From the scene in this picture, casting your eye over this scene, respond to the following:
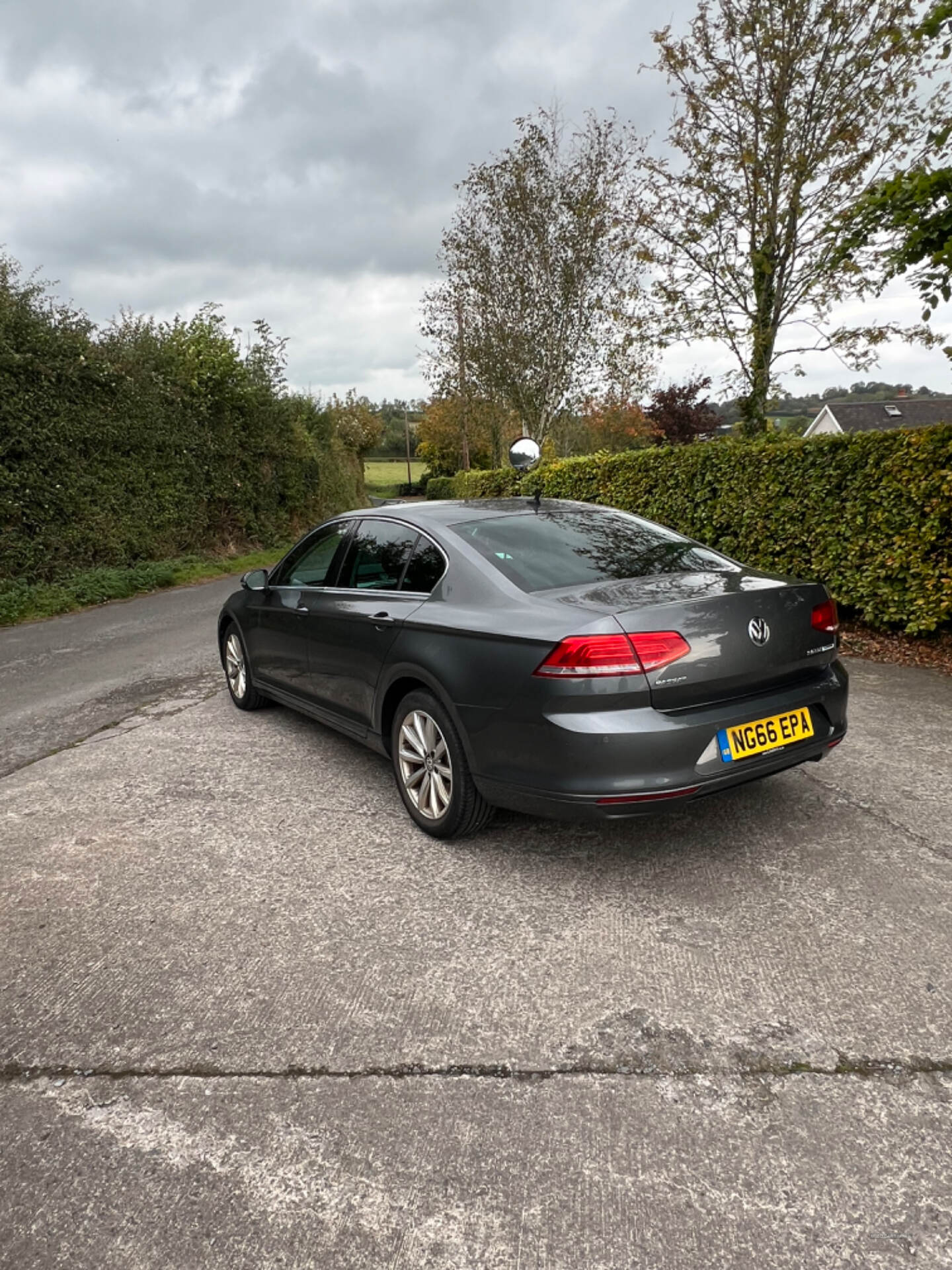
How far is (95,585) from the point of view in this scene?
12.2m

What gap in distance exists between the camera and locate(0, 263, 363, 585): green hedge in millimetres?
11266

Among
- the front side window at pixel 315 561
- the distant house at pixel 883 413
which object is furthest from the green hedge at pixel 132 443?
the distant house at pixel 883 413

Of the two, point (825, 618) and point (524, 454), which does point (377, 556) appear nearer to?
point (825, 618)

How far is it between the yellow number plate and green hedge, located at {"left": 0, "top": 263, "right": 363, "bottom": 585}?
10.7 metres

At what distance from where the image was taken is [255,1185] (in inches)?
75.5

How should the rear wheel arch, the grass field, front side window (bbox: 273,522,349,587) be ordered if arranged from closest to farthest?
the rear wheel arch < front side window (bbox: 273,522,349,587) < the grass field

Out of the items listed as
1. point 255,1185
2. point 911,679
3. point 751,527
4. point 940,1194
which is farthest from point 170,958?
Result: point 751,527

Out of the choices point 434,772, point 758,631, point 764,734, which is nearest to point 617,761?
point 764,734

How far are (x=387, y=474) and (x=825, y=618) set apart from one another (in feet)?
261

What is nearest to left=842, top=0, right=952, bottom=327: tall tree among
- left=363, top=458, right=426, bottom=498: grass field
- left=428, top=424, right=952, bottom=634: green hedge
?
left=428, top=424, right=952, bottom=634: green hedge

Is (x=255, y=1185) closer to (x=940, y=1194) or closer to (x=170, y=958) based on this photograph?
(x=170, y=958)

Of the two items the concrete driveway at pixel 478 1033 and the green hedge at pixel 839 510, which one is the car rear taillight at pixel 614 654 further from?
the green hedge at pixel 839 510

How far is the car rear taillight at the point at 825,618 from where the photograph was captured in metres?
3.53

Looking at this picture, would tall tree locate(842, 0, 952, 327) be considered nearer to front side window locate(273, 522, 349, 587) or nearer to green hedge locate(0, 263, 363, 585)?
front side window locate(273, 522, 349, 587)
